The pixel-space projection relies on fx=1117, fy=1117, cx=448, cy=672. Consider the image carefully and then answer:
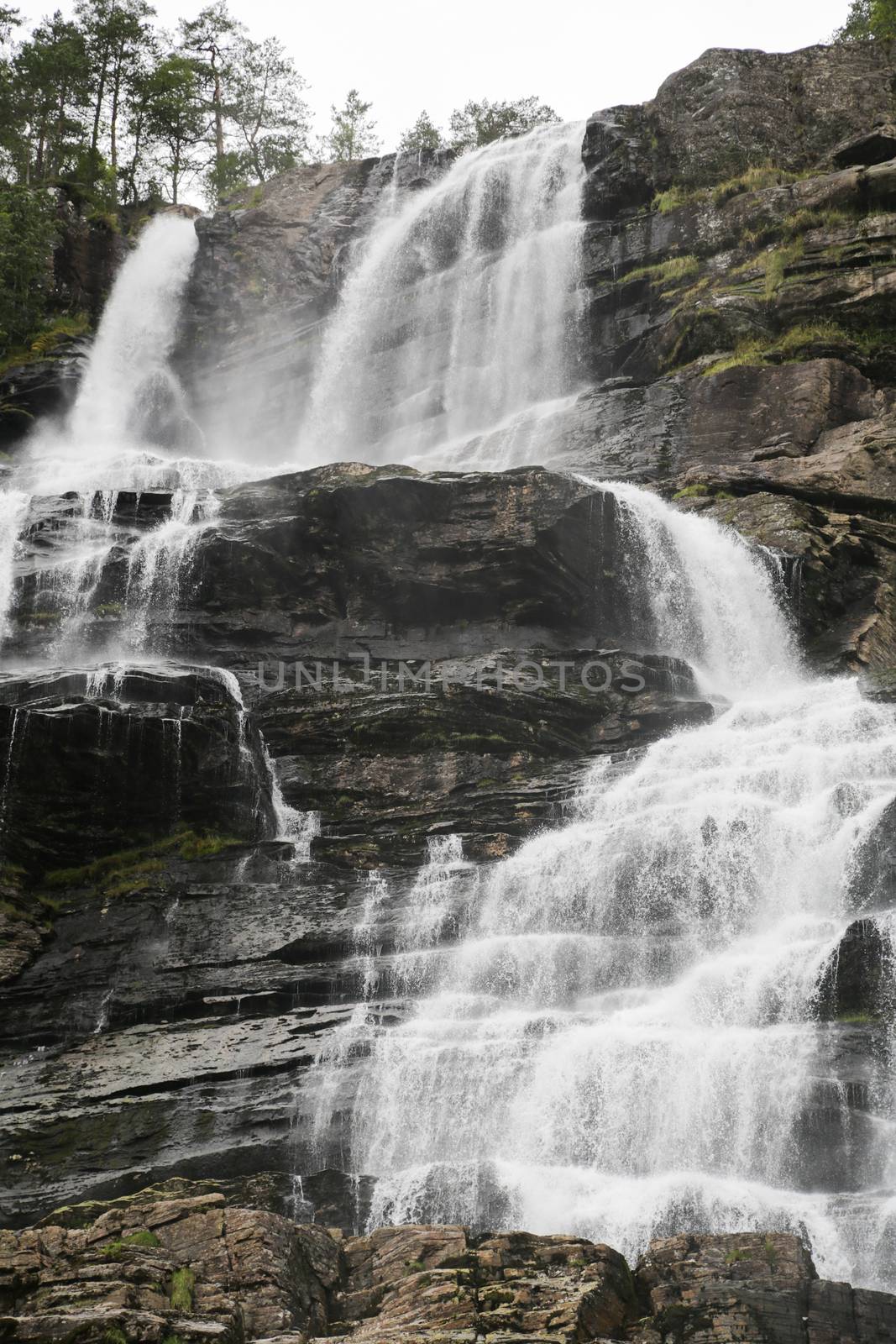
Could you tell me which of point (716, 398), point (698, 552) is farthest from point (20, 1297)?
point (716, 398)

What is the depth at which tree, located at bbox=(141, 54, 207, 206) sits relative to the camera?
139 feet

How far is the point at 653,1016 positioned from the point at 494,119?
4649cm

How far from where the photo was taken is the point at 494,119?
4900cm

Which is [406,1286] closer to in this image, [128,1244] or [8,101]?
[128,1244]

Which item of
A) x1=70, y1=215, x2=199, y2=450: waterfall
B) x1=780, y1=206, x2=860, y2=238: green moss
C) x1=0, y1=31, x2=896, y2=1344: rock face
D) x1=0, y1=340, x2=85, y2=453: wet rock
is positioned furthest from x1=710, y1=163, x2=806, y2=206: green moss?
x1=0, y1=340, x2=85, y2=453: wet rock

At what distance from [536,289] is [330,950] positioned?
22979 mm

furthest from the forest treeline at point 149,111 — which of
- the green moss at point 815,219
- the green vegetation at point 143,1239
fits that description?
the green vegetation at point 143,1239

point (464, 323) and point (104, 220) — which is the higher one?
point (104, 220)

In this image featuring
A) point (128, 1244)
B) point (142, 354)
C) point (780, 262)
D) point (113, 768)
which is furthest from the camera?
point (142, 354)

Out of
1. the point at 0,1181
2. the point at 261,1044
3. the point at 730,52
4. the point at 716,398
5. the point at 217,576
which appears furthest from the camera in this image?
the point at 730,52

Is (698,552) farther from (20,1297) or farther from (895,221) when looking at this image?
(20,1297)

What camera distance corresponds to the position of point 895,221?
2650cm

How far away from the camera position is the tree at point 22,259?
113ft

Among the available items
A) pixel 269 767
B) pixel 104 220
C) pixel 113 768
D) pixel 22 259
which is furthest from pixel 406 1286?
pixel 104 220
